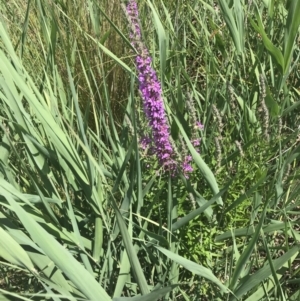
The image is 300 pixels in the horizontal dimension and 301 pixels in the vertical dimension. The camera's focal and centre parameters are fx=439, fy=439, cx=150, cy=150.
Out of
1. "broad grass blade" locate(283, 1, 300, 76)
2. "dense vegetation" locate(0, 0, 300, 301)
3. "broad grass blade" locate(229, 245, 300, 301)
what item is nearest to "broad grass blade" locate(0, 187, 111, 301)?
"dense vegetation" locate(0, 0, 300, 301)

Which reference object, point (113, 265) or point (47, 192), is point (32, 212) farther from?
point (113, 265)

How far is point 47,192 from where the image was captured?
37.9 inches

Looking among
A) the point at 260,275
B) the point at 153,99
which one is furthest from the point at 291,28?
the point at 260,275

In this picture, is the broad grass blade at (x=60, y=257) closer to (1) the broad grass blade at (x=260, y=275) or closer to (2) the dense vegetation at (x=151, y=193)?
(2) the dense vegetation at (x=151, y=193)

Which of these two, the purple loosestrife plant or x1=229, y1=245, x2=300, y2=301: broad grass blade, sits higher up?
the purple loosestrife plant

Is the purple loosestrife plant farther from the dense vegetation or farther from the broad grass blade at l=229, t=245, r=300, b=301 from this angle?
the broad grass blade at l=229, t=245, r=300, b=301

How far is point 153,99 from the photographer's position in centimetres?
83

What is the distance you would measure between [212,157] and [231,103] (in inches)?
5.6

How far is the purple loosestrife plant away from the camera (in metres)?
0.81

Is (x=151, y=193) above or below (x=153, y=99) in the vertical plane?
below

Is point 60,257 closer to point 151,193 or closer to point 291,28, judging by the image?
point 151,193

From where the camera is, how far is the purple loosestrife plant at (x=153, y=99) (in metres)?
0.81

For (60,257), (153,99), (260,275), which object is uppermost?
(153,99)

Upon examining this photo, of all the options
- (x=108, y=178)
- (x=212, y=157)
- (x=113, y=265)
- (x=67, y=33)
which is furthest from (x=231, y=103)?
(x=67, y=33)
